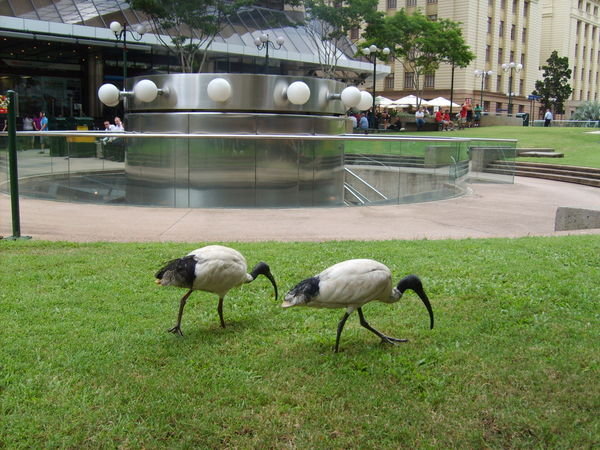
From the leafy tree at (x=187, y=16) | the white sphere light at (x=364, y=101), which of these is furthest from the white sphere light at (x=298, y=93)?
the leafy tree at (x=187, y=16)

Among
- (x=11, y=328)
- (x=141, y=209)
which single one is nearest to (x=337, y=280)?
(x=11, y=328)

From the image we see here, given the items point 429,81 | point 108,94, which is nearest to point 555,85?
point 429,81

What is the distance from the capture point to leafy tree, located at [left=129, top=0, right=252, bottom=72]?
33938 millimetres

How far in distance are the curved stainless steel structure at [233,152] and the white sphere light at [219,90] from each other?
0.44 m

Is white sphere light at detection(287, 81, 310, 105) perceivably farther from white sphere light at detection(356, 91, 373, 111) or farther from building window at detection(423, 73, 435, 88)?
building window at detection(423, 73, 435, 88)

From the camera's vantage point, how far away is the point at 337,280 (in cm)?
428

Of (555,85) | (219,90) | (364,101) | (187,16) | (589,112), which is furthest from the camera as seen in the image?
(555,85)

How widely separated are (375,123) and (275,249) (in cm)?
3499

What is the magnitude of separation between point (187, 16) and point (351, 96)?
22.5 meters

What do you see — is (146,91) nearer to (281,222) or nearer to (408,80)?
(281,222)

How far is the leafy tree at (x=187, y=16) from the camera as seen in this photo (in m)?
33.9

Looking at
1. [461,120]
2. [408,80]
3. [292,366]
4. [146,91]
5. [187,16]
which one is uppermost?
[187,16]

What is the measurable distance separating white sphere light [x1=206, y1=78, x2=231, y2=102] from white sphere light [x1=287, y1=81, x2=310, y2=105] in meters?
1.33

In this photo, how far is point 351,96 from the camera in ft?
48.8
